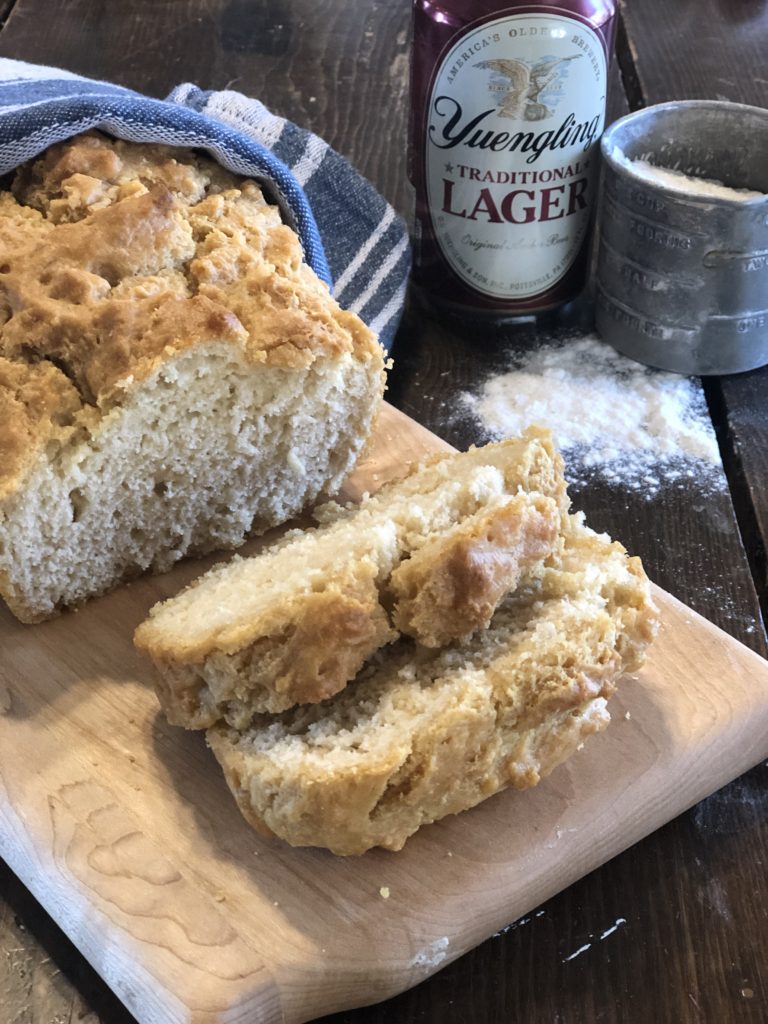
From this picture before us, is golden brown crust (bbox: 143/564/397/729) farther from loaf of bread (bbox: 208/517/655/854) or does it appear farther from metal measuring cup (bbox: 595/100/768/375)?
metal measuring cup (bbox: 595/100/768/375)

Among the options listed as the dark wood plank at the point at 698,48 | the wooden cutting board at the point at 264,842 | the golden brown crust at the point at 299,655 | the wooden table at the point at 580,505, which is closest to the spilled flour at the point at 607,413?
the wooden table at the point at 580,505

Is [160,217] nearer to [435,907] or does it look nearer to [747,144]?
[435,907]

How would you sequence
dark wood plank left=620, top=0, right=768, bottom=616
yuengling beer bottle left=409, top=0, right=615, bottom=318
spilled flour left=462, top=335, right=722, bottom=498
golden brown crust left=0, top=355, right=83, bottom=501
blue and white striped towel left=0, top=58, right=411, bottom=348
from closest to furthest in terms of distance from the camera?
golden brown crust left=0, top=355, right=83, bottom=501 → blue and white striped towel left=0, top=58, right=411, bottom=348 → yuengling beer bottle left=409, top=0, right=615, bottom=318 → spilled flour left=462, top=335, right=722, bottom=498 → dark wood plank left=620, top=0, right=768, bottom=616

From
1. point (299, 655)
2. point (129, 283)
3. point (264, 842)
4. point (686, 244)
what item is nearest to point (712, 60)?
point (686, 244)

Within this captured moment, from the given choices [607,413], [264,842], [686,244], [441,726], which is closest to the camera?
[441,726]

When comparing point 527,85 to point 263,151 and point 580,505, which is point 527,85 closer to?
point 263,151

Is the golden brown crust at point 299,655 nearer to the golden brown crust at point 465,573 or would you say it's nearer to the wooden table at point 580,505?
the golden brown crust at point 465,573

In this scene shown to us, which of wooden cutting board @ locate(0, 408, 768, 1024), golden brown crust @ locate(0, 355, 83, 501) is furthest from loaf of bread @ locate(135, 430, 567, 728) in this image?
golden brown crust @ locate(0, 355, 83, 501)
